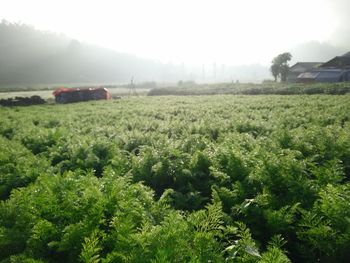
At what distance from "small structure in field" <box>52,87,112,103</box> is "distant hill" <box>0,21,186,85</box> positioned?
73738 millimetres

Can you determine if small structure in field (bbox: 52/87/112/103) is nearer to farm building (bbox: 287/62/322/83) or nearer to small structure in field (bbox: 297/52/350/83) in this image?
small structure in field (bbox: 297/52/350/83)

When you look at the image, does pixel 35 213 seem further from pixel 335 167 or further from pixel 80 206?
pixel 335 167

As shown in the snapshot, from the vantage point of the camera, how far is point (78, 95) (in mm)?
42781

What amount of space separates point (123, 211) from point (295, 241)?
2.68 meters

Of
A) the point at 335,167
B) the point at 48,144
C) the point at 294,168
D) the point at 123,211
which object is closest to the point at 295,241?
the point at 294,168

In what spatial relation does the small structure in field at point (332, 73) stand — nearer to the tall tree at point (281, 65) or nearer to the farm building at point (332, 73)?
the farm building at point (332, 73)

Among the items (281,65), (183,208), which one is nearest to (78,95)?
(183,208)

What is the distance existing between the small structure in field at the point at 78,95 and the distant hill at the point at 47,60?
2903 inches

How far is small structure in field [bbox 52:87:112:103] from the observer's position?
138ft

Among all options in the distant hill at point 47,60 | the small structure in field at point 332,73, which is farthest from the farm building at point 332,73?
the distant hill at point 47,60

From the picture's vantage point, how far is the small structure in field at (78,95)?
4203 centimetres

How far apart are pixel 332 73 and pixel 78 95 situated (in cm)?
4829

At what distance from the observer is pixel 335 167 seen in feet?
19.7

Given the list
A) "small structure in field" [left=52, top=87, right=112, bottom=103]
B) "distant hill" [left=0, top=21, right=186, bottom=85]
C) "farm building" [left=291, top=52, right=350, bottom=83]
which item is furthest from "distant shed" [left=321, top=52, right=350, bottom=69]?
"distant hill" [left=0, top=21, right=186, bottom=85]
